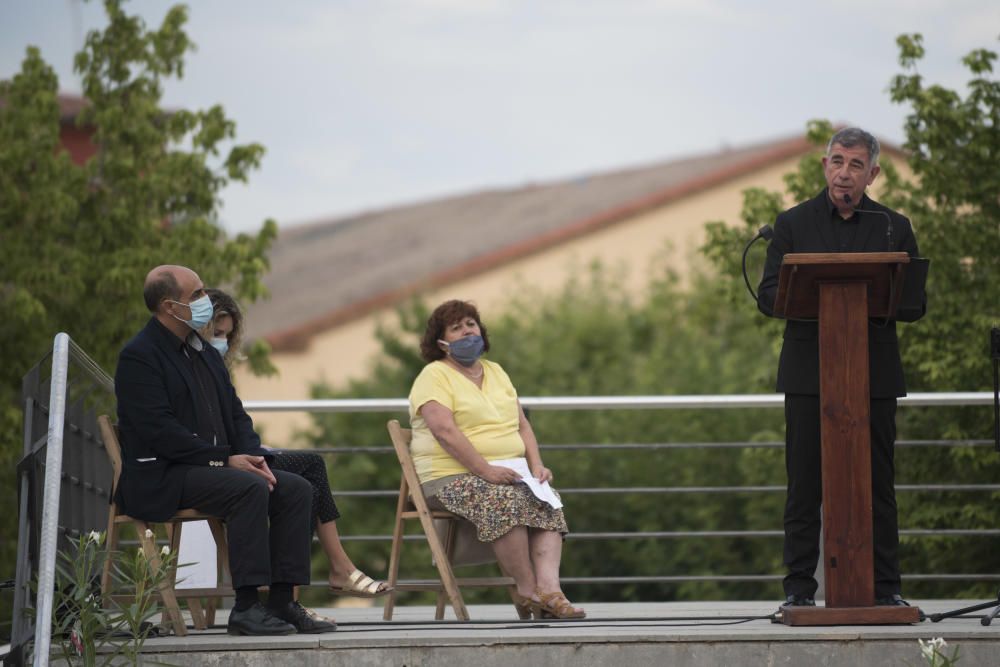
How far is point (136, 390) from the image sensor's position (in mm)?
5723

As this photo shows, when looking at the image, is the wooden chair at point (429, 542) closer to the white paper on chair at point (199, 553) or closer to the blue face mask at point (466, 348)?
the blue face mask at point (466, 348)

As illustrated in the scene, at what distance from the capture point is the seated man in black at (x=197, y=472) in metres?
5.63

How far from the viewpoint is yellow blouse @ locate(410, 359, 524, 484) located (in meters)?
6.66

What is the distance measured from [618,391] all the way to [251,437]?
19238 millimetres

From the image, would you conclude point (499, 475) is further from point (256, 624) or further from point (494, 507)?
point (256, 624)

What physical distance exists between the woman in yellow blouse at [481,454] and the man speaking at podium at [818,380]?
1.08 m

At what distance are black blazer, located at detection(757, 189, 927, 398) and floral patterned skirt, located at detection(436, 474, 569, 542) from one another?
1286mm

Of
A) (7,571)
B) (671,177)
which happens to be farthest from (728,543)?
(671,177)

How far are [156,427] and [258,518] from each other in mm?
513

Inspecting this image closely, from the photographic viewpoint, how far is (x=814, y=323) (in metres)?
5.70

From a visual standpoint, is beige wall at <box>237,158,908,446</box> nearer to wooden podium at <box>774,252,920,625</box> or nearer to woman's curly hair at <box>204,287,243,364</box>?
woman's curly hair at <box>204,287,243,364</box>

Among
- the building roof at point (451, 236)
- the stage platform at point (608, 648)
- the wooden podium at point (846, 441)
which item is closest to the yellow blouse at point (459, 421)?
the stage platform at point (608, 648)

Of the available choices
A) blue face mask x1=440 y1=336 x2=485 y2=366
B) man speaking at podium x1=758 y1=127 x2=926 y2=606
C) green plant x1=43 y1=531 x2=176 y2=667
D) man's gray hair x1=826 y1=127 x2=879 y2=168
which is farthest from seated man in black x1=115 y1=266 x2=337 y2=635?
man's gray hair x1=826 y1=127 x2=879 y2=168

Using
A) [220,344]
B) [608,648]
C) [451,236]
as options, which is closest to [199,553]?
[220,344]
